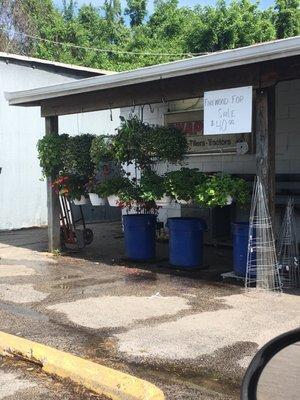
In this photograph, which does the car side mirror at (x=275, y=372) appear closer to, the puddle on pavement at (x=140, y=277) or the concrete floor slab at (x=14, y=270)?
the puddle on pavement at (x=140, y=277)

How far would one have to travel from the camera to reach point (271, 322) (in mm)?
6188

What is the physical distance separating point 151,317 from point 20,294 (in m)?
2.21

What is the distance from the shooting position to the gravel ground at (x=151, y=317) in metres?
4.90

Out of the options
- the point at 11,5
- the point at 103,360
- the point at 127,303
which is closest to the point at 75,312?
the point at 127,303

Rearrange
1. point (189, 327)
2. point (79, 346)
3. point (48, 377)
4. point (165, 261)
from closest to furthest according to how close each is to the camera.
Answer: point (48, 377)
point (79, 346)
point (189, 327)
point (165, 261)

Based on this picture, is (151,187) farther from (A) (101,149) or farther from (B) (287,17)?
(B) (287,17)

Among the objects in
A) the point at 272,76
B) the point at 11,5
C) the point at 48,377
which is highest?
the point at 11,5

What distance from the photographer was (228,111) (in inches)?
309

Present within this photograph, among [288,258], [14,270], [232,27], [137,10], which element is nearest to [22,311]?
[14,270]

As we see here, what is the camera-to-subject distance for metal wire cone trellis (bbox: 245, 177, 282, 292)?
7645mm

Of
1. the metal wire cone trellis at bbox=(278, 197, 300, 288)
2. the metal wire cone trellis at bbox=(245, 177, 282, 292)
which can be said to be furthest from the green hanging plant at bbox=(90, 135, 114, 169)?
the metal wire cone trellis at bbox=(278, 197, 300, 288)

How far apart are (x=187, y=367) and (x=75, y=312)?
87.3 inches

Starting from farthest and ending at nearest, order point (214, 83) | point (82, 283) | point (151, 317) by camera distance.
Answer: point (82, 283), point (214, 83), point (151, 317)

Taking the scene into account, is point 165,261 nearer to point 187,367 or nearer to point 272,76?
point 272,76
